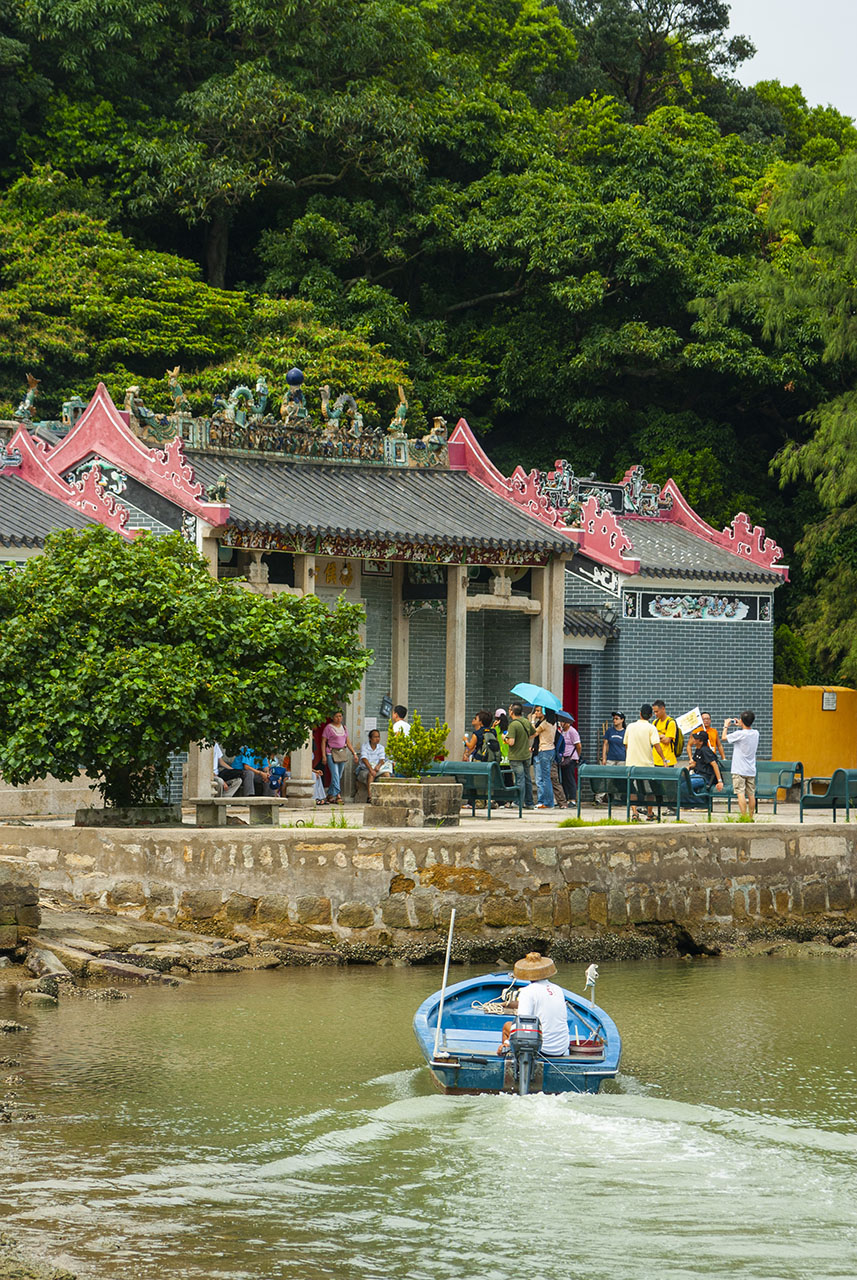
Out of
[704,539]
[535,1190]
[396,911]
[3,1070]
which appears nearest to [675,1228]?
[535,1190]

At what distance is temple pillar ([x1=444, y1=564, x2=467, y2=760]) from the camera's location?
992 inches

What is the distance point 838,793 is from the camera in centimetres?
2123

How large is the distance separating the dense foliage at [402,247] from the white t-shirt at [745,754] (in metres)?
10.6

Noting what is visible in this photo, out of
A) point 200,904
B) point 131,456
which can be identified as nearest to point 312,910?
point 200,904

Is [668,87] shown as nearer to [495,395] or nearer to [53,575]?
[495,395]

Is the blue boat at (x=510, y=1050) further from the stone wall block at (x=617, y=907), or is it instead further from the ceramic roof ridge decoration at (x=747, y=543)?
the ceramic roof ridge decoration at (x=747, y=543)

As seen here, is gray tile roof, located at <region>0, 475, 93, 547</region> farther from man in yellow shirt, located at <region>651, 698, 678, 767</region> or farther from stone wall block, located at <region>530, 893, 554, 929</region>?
man in yellow shirt, located at <region>651, 698, 678, 767</region>

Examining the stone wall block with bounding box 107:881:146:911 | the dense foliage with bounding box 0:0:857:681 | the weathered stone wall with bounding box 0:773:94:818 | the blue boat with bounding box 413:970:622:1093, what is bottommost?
the blue boat with bounding box 413:970:622:1093

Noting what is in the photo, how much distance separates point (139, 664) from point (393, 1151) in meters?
7.28

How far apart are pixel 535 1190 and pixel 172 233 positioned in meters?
31.0

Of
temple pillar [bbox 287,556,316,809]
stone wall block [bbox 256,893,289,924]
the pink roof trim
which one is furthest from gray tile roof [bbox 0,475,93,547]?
stone wall block [bbox 256,893,289,924]

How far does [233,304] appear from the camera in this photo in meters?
33.7

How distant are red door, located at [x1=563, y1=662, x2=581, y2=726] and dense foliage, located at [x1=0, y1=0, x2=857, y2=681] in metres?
6.09

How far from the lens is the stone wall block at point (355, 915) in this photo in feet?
57.8
